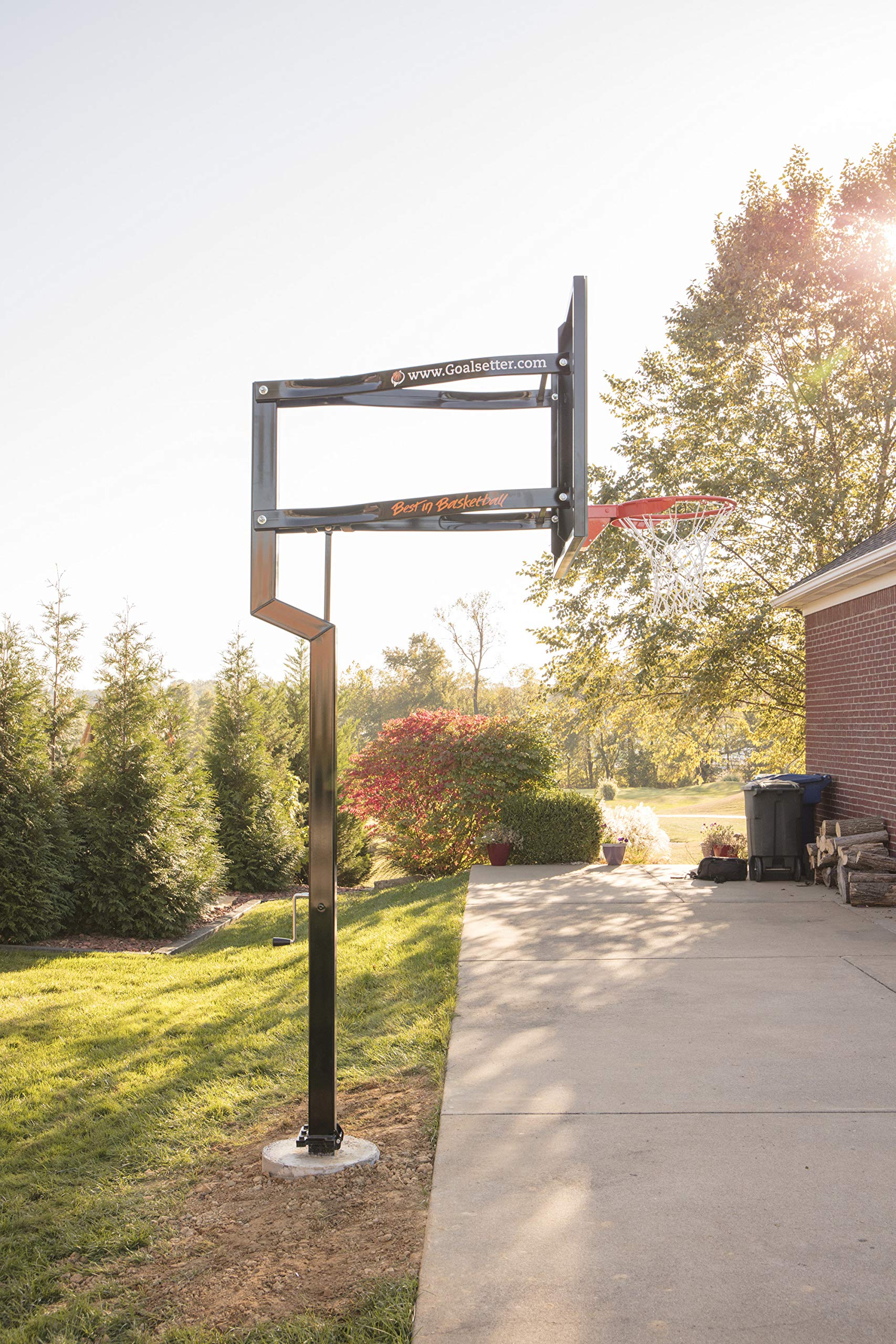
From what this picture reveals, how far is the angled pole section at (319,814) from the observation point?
151 inches

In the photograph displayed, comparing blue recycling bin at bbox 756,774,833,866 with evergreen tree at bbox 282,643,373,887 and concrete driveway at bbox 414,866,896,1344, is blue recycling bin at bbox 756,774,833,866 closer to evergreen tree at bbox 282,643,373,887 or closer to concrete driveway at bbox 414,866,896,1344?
concrete driveway at bbox 414,866,896,1344

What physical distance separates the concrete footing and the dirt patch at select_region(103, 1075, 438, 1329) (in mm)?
31

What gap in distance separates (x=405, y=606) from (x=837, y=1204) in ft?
168

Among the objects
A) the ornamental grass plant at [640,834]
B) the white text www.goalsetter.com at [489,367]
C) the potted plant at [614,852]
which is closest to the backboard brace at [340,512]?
the white text www.goalsetter.com at [489,367]

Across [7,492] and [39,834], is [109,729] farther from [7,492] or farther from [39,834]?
[7,492]

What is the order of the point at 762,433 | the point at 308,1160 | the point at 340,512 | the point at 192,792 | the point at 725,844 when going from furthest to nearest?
the point at 762,433, the point at 725,844, the point at 192,792, the point at 340,512, the point at 308,1160

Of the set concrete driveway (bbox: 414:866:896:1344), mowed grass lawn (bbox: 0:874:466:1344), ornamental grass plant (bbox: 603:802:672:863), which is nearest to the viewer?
concrete driveway (bbox: 414:866:896:1344)

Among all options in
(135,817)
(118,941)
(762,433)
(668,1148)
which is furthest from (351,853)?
(668,1148)

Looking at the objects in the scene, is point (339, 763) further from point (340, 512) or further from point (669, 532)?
point (340, 512)

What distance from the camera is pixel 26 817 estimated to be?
383 inches

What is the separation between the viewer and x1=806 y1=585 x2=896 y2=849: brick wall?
9969mm

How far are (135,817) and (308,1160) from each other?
24.2 feet

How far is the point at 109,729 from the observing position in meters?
10.8

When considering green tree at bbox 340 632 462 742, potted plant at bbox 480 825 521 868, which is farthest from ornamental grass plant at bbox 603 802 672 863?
green tree at bbox 340 632 462 742
